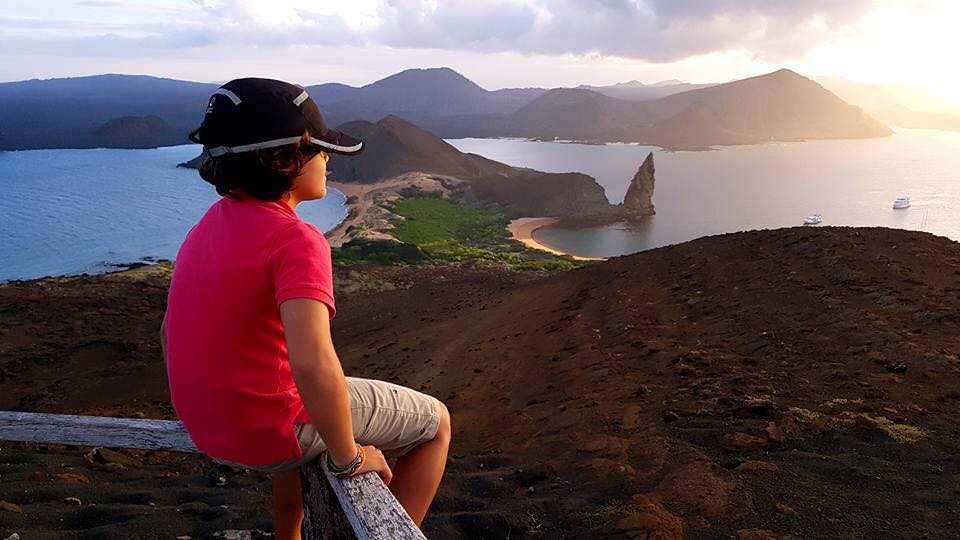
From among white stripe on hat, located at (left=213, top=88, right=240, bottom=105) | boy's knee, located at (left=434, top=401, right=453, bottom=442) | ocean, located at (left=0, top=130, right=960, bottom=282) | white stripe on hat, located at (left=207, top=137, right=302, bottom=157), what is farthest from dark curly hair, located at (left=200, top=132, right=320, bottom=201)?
ocean, located at (left=0, top=130, right=960, bottom=282)

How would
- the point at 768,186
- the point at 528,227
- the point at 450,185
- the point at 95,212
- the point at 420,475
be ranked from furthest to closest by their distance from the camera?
the point at 768,186 → the point at 450,185 → the point at 95,212 → the point at 528,227 → the point at 420,475

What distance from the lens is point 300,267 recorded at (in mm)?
1564

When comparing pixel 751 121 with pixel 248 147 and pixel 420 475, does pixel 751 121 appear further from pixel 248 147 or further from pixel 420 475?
pixel 248 147

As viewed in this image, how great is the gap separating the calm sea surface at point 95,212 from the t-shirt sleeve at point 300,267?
45358mm

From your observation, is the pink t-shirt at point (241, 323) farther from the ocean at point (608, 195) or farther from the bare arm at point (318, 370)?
the ocean at point (608, 195)

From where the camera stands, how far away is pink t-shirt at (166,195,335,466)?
1.62 m

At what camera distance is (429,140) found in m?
92.3

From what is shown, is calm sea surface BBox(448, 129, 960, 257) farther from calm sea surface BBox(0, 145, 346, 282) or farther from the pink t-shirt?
the pink t-shirt

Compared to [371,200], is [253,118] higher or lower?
higher

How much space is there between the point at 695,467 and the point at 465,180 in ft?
241

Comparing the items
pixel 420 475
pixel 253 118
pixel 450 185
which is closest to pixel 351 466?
pixel 420 475

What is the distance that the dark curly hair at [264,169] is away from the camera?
1751 mm

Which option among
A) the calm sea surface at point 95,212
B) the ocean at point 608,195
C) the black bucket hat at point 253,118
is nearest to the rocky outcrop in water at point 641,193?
the ocean at point 608,195

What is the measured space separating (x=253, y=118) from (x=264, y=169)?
149 mm
